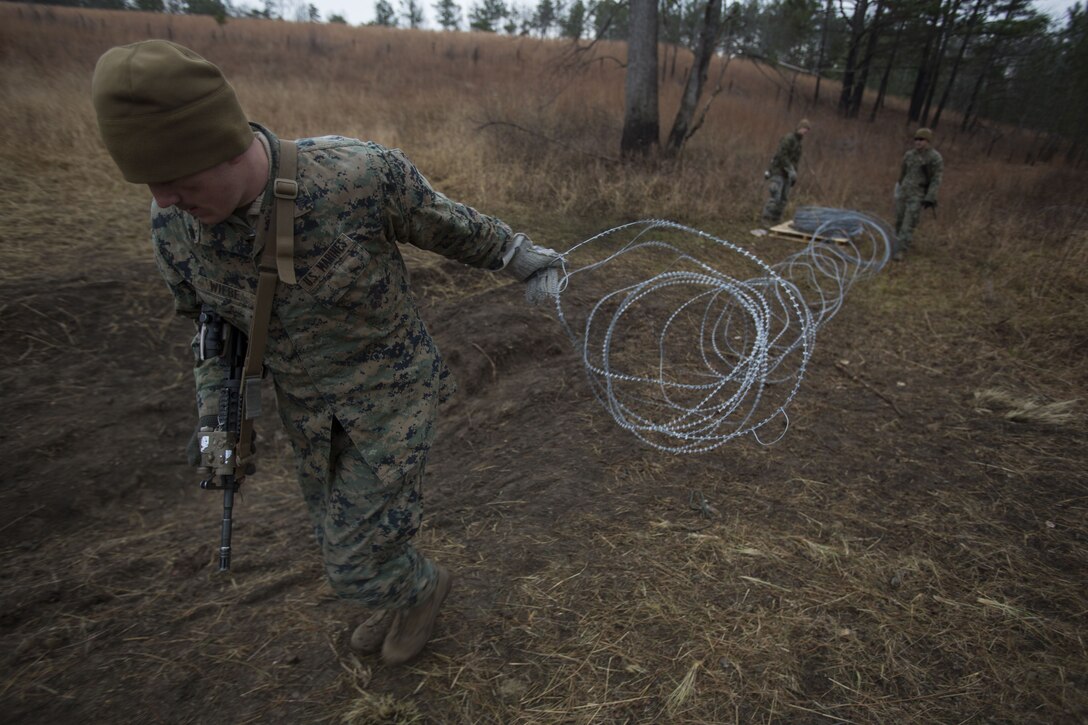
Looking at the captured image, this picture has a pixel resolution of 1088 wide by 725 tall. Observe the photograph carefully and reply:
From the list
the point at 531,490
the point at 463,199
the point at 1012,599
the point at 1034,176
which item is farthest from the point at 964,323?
the point at 1034,176

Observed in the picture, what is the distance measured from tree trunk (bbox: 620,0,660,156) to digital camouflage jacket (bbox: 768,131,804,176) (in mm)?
1929

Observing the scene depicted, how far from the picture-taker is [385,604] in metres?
1.99

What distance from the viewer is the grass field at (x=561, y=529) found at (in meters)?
2.14

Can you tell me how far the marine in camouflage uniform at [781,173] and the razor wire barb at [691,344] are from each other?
5.87 ft

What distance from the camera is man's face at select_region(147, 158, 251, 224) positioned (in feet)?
4.58

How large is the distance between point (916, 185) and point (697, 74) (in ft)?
12.7

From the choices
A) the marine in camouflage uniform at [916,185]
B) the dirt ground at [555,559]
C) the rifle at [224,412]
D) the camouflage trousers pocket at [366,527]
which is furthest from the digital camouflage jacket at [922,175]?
the rifle at [224,412]

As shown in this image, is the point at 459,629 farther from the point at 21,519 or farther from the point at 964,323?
the point at 964,323

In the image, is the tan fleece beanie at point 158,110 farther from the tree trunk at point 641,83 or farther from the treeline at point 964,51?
the treeline at point 964,51

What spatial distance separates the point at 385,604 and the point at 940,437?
368 cm

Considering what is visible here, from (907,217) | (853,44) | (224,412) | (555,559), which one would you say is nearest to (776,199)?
(907,217)

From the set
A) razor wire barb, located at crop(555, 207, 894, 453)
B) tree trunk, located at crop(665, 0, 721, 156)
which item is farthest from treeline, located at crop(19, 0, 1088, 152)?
razor wire barb, located at crop(555, 207, 894, 453)

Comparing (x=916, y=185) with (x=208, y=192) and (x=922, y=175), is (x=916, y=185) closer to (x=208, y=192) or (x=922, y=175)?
(x=922, y=175)

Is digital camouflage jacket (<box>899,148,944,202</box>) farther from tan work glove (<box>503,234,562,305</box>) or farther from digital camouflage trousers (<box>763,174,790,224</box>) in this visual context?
tan work glove (<box>503,234,562,305</box>)
